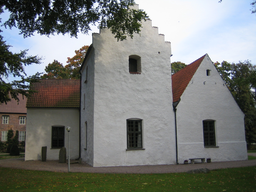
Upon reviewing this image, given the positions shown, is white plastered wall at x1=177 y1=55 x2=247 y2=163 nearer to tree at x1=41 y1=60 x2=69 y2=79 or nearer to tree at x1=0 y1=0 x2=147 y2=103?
tree at x1=0 y1=0 x2=147 y2=103

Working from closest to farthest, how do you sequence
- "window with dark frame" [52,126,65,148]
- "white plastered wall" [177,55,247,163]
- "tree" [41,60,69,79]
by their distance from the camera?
"white plastered wall" [177,55,247,163]
"window with dark frame" [52,126,65,148]
"tree" [41,60,69,79]

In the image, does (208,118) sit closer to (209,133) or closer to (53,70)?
(209,133)

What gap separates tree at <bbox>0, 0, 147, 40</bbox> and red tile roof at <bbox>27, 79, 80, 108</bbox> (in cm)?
894

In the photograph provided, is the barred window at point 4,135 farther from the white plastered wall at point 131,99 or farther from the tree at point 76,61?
the white plastered wall at point 131,99

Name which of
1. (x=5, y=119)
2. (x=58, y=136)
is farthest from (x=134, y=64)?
(x=5, y=119)

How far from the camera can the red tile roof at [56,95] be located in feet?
71.5

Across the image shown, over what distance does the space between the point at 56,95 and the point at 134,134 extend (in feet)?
32.7

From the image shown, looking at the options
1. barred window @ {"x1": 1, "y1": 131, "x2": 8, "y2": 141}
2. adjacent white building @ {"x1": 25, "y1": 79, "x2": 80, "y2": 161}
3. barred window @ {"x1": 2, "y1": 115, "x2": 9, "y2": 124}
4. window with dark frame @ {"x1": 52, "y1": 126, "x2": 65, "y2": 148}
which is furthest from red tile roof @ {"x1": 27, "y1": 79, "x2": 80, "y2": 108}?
barred window @ {"x1": 1, "y1": 131, "x2": 8, "y2": 141}

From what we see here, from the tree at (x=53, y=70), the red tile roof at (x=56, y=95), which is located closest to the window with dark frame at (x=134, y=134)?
the red tile roof at (x=56, y=95)

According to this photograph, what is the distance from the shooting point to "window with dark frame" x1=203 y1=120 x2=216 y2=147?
56.9 ft

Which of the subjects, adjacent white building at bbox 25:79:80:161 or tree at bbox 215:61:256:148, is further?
tree at bbox 215:61:256:148

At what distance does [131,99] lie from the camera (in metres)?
16.1

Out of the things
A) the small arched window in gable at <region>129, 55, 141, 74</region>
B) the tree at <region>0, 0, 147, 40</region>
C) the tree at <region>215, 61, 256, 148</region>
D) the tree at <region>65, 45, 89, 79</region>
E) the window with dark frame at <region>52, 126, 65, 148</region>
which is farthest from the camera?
the tree at <region>65, 45, 89, 79</region>

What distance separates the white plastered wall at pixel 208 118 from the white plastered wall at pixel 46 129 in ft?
31.3
